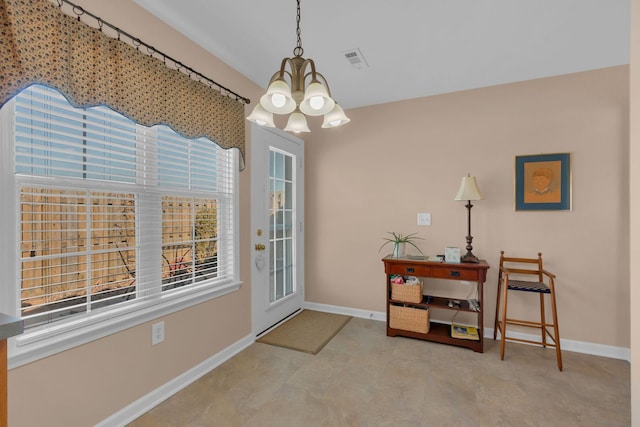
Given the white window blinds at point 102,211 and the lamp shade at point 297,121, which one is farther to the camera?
the lamp shade at point 297,121

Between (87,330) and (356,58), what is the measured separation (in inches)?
100.0

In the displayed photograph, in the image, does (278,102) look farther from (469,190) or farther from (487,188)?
(487,188)

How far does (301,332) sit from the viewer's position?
2.92 metres

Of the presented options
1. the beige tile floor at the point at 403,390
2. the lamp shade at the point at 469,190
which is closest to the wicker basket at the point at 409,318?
the beige tile floor at the point at 403,390

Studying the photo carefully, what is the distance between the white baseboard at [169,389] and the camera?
1.66m

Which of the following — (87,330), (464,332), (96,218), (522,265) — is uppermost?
(96,218)

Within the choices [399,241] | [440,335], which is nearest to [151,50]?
[399,241]

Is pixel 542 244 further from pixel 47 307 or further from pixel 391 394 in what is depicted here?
pixel 47 307

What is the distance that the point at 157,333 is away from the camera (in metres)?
1.88

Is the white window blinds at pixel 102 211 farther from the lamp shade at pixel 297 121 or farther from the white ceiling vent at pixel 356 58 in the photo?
the white ceiling vent at pixel 356 58

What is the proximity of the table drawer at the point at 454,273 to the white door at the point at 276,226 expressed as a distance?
1585 mm

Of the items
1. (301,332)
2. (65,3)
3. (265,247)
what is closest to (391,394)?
(301,332)

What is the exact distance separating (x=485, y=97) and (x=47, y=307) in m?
3.63

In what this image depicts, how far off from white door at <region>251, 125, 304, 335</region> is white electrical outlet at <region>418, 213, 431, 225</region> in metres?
1.39
